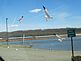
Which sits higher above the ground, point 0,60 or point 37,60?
point 0,60

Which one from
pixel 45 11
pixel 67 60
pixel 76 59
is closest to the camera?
pixel 45 11

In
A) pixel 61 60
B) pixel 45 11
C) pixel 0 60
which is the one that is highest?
pixel 45 11

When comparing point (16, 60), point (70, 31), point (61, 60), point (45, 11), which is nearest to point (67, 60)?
point (61, 60)

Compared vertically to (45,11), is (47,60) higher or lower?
lower

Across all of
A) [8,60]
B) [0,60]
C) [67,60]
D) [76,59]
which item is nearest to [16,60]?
[8,60]

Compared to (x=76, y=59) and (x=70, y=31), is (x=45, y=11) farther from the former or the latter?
(x=70, y=31)

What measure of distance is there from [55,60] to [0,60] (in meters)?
17.8

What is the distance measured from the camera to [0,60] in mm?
11930

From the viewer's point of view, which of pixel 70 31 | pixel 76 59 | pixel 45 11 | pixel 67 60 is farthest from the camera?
pixel 67 60

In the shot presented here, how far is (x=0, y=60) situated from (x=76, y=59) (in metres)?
9.28

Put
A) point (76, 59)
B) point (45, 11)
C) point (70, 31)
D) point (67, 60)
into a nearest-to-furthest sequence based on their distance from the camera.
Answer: point (45, 11) < point (76, 59) < point (70, 31) < point (67, 60)

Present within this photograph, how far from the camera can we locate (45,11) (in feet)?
39.0

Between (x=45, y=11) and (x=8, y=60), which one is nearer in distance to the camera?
(x=45, y=11)

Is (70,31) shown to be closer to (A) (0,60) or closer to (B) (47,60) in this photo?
(B) (47,60)
